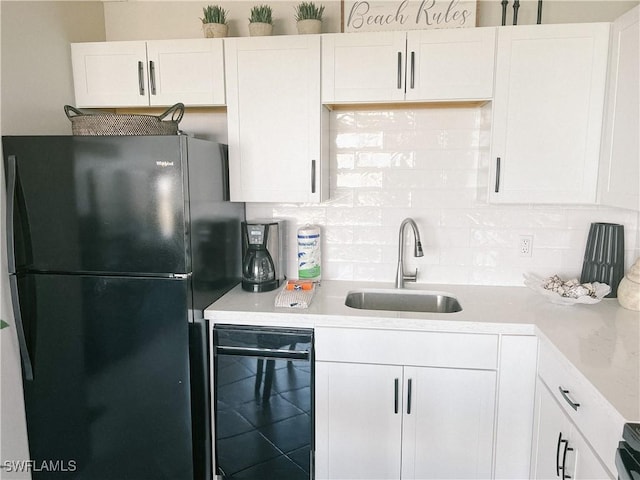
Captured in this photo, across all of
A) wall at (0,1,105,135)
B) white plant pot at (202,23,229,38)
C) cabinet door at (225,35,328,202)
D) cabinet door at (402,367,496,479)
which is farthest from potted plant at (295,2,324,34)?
cabinet door at (402,367,496,479)

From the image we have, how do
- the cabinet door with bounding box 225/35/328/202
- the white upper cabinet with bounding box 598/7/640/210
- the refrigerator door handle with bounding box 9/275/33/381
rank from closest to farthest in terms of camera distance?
the white upper cabinet with bounding box 598/7/640/210, the refrigerator door handle with bounding box 9/275/33/381, the cabinet door with bounding box 225/35/328/202

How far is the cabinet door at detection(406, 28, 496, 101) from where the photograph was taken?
1972 mm

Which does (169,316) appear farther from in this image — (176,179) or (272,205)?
(272,205)

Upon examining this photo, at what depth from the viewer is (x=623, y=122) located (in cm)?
180

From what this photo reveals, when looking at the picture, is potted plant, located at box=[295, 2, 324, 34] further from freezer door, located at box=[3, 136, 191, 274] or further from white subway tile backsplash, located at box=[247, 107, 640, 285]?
freezer door, located at box=[3, 136, 191, 274]

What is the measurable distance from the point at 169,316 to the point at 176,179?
21.9 inches

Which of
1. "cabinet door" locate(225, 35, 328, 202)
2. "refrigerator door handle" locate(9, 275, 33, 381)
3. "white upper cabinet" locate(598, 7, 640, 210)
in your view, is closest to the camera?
"white upper cabinet" locate(598, 7, 640, 210)

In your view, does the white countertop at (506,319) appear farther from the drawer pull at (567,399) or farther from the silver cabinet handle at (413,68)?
the silver cabinet handle at (413,68)

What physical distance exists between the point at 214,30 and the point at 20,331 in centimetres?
159

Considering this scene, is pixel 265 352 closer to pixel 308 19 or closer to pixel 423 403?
pixel 423 403

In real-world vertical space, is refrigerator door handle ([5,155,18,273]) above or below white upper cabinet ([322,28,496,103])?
below

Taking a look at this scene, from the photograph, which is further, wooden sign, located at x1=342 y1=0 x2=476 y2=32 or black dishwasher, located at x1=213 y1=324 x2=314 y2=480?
wooden sign, located at x1=342 y1=0 x2=476 y2=32

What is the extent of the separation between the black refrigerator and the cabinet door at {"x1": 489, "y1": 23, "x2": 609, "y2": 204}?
4.37 feet

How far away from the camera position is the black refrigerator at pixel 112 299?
1.80m
